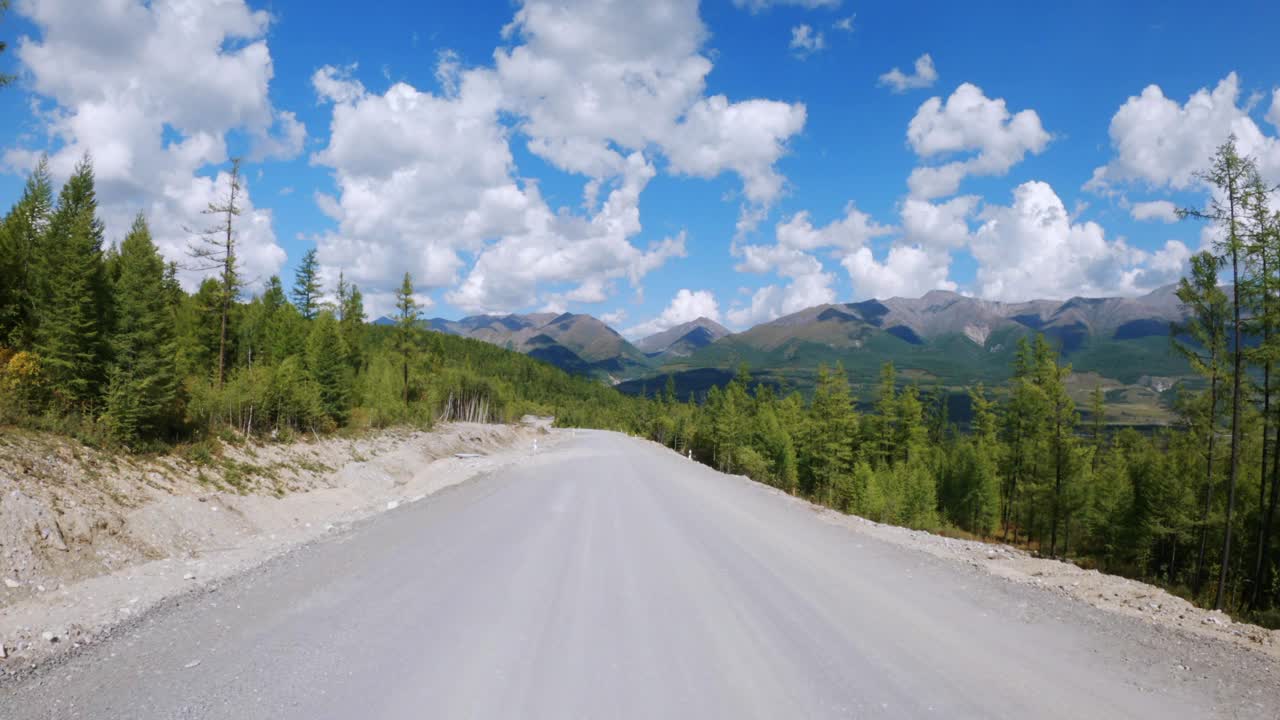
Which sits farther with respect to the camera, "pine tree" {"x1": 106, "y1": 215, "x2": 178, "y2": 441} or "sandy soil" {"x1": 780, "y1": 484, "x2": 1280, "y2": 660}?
"pine tree" {"x1": 106, "y1": 215, "x2": 178, "y2": 441}

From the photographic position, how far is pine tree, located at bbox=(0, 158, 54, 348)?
2022 cm

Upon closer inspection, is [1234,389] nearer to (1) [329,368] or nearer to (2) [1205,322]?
(2) [1205,322]

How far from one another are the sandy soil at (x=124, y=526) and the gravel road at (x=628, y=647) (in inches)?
38.7

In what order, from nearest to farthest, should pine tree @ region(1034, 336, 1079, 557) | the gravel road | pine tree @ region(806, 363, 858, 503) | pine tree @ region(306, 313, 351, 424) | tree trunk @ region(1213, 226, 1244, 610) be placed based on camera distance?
the gravel road, tree trunk @ region(1213, 226, 1244, 610), pine tree @ region(1034, 336, 1079, 557), pine tree @ region(306, 313, 351, 424), pine tree @ region(806, 363, 858, 503)

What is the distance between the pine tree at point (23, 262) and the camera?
66.3ft

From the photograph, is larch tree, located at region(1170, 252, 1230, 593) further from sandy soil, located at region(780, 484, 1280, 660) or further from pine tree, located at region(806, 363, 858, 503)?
pine tree, located at region(806, 363, 858, 503)

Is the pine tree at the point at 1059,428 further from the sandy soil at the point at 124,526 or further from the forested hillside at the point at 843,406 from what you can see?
the sandy soil at the point at 124,526

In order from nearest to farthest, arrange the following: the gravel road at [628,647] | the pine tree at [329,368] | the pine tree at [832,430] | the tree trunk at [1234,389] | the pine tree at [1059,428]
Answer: the gravel road at [628,647]
the tree trunk at [1234,389]
the pine tree at [1059,428]
the pine tree at [329,368]
the pine tree at [832,430]

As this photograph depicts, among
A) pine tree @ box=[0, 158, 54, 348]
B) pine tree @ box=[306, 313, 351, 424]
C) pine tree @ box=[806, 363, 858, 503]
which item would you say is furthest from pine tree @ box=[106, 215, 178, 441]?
pine tree @ box=[806, 363, 858, 503]

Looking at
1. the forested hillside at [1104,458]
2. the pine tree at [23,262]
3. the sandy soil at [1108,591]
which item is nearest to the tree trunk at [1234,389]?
the forested hillside at [1104,458]

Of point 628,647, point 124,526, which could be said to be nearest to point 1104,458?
point 628,647

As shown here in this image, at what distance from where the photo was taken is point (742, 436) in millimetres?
61625

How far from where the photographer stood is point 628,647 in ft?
19.6

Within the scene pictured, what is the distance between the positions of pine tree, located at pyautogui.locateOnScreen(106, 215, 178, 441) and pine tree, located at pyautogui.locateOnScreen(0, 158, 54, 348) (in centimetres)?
588
